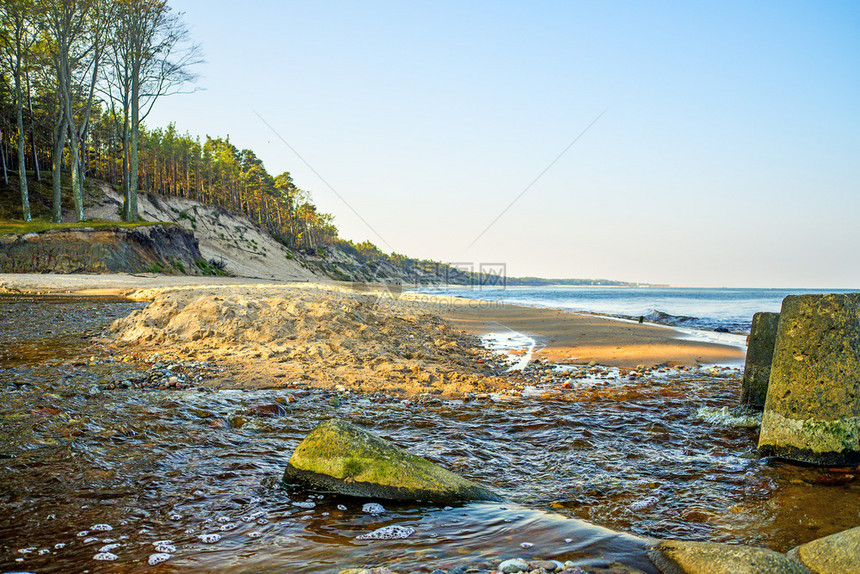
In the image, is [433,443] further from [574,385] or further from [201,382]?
[574,385]

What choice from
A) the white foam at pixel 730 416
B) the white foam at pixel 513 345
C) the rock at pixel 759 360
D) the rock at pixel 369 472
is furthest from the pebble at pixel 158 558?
the white foam at pixel 513 345

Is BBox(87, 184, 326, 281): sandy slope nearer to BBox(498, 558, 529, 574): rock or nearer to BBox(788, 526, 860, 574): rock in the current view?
BBox(498, 558, 529, 574): rock

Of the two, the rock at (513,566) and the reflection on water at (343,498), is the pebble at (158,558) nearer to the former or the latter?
the reflection on water at (343,498)

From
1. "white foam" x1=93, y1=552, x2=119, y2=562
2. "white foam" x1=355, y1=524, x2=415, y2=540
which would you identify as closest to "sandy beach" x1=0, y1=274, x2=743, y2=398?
"white foam" x1=355, y1=524, x2=415, y2=540

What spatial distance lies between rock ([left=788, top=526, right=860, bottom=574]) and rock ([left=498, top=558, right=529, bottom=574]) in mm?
1603

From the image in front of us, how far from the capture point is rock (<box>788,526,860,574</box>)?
8.43 feet

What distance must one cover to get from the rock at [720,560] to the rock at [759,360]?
4.78 meters

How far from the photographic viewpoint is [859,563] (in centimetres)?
254

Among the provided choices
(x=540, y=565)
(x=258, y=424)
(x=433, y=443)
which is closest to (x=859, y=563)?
(x=540, y=565)

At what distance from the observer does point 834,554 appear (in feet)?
8.68

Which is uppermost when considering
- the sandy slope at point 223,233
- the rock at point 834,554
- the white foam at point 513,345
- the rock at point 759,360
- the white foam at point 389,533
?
the sandy slope at point 223,233

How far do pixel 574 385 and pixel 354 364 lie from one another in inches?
152

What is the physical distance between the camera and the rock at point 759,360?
263 inches

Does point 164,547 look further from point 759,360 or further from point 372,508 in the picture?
point 759,360
